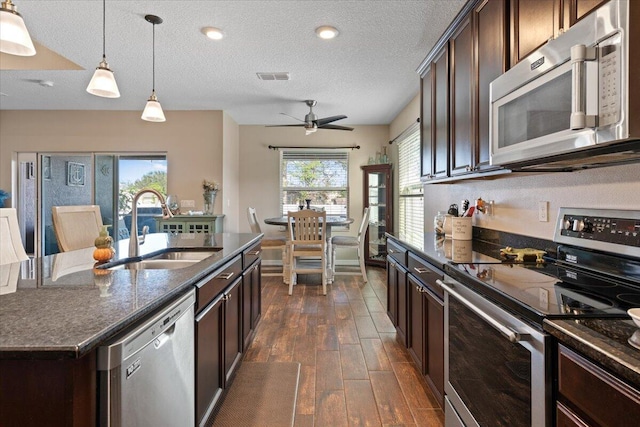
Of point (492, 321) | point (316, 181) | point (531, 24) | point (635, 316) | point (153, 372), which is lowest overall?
point (153, 372)

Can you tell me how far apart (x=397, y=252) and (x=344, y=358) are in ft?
2.98

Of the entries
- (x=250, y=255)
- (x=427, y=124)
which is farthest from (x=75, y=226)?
(x=427, y=124)

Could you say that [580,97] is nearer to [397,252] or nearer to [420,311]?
[420,311]

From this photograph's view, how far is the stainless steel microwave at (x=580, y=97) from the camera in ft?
3.22

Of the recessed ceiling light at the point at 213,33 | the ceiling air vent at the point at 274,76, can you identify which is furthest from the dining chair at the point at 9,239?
the ceiling air vent at the point at 274,76

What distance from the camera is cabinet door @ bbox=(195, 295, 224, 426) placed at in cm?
148

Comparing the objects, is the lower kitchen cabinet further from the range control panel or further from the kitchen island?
the range control panel

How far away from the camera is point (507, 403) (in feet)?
3.67

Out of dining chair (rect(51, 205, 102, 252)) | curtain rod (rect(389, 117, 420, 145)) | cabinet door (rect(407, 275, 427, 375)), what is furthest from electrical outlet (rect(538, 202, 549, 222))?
dining chair (rect(51, 205, 102, 252))

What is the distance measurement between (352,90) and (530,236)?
301 centimetres

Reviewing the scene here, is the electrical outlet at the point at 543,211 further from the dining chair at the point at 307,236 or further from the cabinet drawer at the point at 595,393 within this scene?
the dining chair at the point at 307,236

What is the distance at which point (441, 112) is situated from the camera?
8.54 ft

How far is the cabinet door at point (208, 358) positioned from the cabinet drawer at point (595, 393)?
128cm

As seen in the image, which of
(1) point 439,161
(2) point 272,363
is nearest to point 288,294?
→ (2) point 272,363
